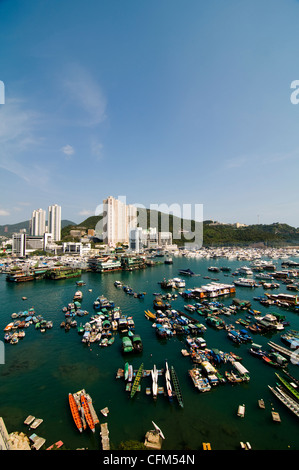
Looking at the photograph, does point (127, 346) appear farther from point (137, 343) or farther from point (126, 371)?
point (126, 371)

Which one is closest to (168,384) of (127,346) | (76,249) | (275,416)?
(127,346)

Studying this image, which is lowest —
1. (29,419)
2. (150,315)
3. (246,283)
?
(29,419)

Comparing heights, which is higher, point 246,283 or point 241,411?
point 246,283

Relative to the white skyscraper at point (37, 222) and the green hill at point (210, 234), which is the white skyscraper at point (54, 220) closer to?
the white skyscraper at point (37, 222)

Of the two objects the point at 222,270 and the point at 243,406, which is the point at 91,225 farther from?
the point at 243,406

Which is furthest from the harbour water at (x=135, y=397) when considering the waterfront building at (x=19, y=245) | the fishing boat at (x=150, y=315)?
the waterfront building at (x=19, y=245)
